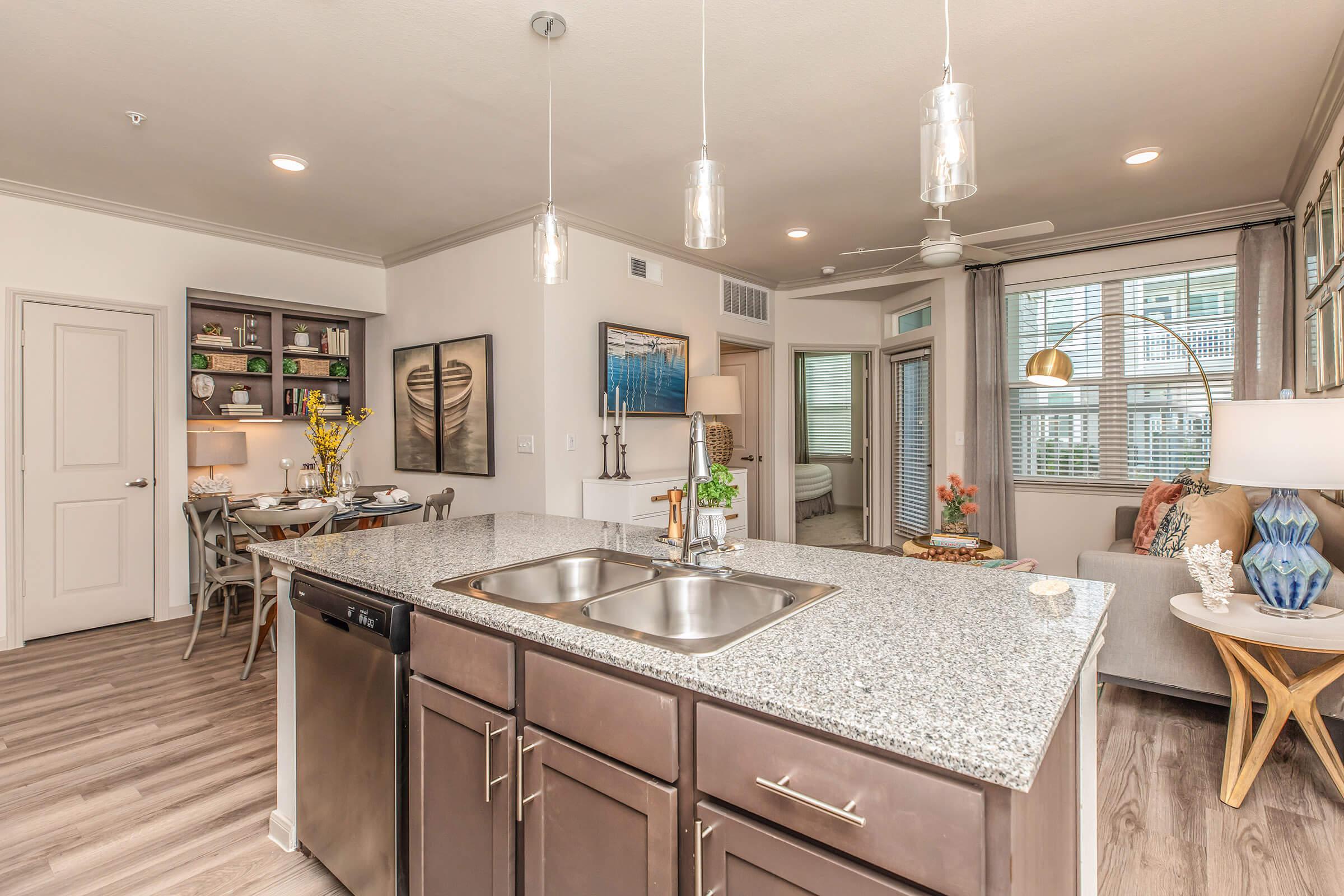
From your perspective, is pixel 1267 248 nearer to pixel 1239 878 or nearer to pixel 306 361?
pixel 1239 878

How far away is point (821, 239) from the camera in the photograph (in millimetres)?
4918

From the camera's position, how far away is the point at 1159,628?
106 inches

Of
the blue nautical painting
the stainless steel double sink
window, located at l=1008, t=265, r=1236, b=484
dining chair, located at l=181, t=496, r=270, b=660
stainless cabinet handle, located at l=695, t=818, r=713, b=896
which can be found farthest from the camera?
the blue nautical painting

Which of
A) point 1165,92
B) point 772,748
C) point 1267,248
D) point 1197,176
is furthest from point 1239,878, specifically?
point 1267,248

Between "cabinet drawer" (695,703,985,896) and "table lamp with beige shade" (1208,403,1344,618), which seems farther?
"table lamp with beige shade" (1208,403,1344,618)

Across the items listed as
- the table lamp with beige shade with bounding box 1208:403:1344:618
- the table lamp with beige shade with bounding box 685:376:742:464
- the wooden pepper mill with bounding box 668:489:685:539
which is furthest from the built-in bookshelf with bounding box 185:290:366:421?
the table lamp with beige shade with bounding box 1208:403:1344:618

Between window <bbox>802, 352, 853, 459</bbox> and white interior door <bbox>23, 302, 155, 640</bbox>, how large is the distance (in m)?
7.18

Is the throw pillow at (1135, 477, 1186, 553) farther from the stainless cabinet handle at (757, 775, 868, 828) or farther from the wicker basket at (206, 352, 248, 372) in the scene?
the wicker basket at (206, 352, 248, 372)

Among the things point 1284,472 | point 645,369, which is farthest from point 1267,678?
point 645,369

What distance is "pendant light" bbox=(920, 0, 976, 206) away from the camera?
1267 millimetres

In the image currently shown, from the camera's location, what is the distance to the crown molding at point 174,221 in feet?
12.4

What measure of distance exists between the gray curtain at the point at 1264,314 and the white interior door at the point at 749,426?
11.5 feet

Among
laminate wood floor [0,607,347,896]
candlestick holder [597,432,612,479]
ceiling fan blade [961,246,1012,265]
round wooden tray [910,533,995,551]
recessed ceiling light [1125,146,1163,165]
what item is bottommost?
laminate wood floor [0,607,347,896]

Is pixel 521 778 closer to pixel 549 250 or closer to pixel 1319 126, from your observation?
pixel 549 250
